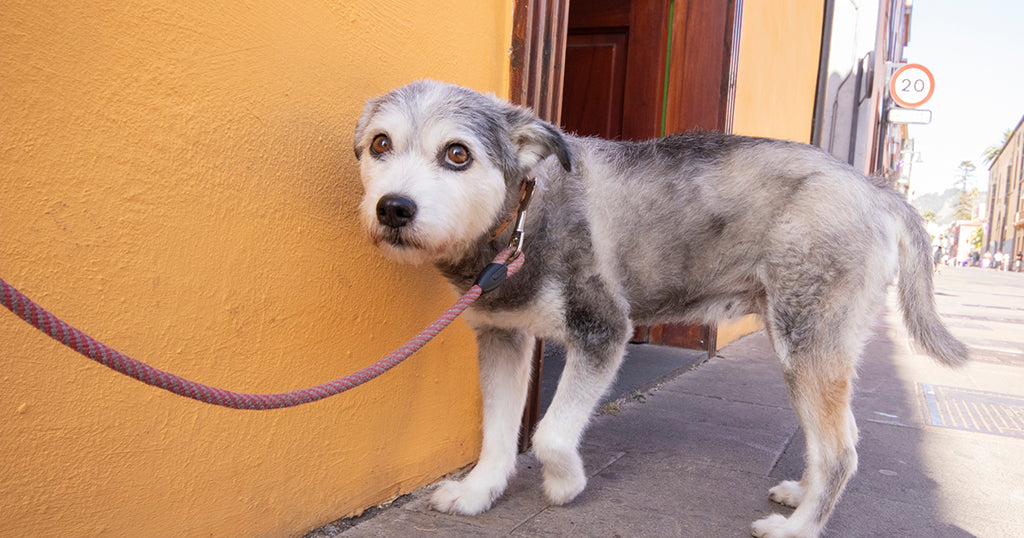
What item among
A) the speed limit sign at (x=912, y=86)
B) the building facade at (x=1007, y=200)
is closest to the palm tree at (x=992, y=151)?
the building facade at (x=1007, y=200)

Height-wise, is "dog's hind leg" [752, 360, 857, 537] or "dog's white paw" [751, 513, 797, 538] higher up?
"dog's hind leg" [752, 360, 857, 537]

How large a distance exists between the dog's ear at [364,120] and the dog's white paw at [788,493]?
2351 mm

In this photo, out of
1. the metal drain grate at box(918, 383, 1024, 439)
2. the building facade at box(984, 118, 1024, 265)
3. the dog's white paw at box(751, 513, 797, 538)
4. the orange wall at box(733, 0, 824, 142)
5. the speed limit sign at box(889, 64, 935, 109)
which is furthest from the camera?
the building facade at box(984, 118, 1024, 265)

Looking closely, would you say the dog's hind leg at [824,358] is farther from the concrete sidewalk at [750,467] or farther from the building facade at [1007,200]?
the building facade at [1007,200]

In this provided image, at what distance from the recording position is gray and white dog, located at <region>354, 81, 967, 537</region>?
2416 mm

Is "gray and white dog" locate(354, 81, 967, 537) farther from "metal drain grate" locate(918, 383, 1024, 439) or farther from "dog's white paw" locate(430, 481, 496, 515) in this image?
"metal drain grate" locate(918, 383, 1024, 439)

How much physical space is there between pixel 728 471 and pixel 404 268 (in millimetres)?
1999

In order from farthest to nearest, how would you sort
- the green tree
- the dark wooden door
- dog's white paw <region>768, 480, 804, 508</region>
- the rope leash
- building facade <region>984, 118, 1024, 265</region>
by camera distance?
the green tree, building facade <region>984, 118, 1024, 265</region>, the dark wooden door, dog's white paw <region>768, 480, 804, 508</region>, the rope leash

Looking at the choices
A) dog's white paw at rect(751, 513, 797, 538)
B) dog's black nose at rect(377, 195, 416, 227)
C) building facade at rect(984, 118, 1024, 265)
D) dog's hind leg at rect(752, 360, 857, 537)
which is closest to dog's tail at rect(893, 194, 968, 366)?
dog's hind leg at rect(752, 360, 857, 537)

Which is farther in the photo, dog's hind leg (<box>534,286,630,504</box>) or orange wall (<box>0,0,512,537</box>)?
dog's hind leg (<box>534,286,630,504</box>)

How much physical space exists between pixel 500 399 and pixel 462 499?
1.50ft

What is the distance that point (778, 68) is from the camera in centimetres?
850

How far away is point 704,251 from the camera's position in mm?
3047

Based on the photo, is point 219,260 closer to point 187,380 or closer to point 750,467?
point 187,380
